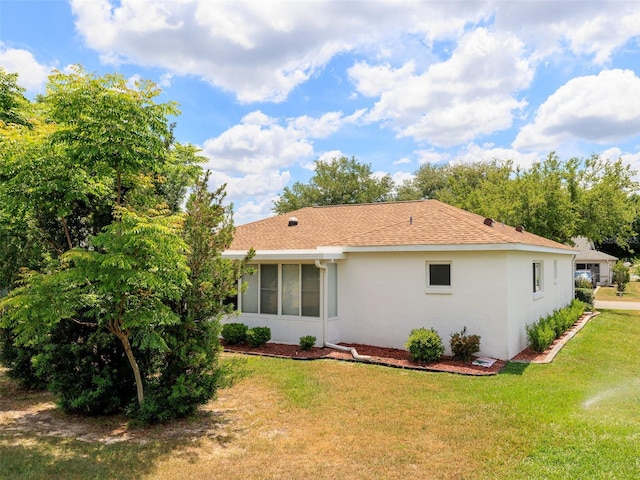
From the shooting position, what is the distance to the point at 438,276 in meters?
11.8

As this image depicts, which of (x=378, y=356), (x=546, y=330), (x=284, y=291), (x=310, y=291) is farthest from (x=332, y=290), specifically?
(x=546, y=330)

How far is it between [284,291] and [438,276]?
15.3ft

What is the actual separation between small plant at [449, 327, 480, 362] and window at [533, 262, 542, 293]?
4.58m

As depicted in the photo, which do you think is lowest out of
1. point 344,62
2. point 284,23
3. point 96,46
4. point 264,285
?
point 264,285

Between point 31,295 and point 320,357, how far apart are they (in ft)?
23.7

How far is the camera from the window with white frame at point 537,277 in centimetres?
1420

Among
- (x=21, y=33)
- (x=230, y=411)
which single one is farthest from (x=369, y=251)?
(x=21, y=33)

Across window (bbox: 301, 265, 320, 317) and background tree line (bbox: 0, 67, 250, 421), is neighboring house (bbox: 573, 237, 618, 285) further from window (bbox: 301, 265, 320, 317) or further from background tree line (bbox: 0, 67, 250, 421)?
background tree line (bbox: 0, 67, 250, 421)

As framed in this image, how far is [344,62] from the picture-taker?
599 inches

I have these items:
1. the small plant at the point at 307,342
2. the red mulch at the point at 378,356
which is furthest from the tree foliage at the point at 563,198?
the small plant at the point at 307,342

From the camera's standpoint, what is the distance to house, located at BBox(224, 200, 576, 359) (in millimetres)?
11094

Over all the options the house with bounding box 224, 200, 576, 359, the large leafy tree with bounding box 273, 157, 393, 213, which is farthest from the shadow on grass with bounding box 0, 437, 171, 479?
the large leafy tree with bounding box 273, 157, 393, 213

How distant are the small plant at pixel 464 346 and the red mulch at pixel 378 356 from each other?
0.59 ft

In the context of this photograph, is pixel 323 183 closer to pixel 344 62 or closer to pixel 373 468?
pixel 344 62
